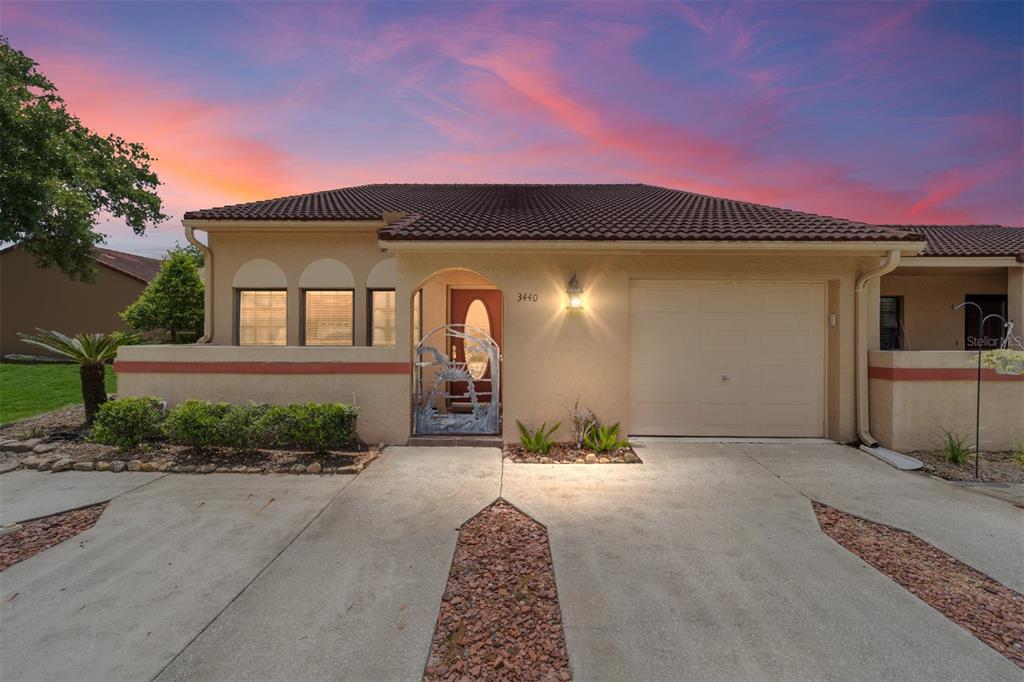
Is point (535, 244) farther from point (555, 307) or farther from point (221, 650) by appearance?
point (221, 650)

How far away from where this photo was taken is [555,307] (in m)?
6.72

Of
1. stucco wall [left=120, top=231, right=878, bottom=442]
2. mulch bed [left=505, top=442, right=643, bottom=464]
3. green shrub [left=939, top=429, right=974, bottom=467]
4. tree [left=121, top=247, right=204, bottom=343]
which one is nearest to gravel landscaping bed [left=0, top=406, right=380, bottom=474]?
stucco wall [left=120, top=231, right=878, bottom=442]

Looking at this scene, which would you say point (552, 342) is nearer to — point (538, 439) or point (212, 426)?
point (538, 439)

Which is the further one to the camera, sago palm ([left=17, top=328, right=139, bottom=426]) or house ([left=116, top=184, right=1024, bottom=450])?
sago palm ([left=17, top=328, right=139, bottom=426])

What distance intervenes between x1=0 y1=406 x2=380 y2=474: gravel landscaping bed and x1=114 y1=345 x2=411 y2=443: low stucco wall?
663mm

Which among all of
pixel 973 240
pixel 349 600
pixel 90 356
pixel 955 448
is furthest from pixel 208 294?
pixel 973 240

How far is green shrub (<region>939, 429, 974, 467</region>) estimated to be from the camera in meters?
5.93

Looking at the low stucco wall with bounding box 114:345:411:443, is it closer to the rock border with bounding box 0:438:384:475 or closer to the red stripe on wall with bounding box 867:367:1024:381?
the rock border with bounding box 0:438:384:475

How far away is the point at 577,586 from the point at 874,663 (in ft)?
5.58

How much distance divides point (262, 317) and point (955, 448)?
1250 cm

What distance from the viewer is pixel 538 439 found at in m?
6.39

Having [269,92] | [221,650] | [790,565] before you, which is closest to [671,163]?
[269,92]

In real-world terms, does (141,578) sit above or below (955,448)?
below

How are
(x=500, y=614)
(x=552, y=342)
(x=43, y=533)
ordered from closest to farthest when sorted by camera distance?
(x=500, y=614) → (x=43, y=533) → (x=552, y=342)
